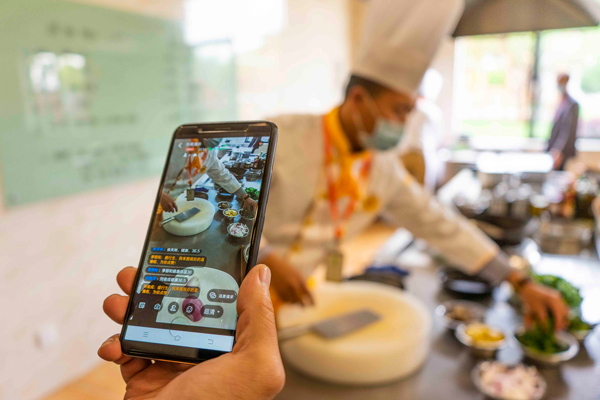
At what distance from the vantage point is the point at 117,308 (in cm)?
40

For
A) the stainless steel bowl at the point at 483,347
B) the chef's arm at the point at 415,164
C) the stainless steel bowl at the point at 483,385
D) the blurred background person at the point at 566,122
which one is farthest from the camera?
the blurred background person at the point at 566,122

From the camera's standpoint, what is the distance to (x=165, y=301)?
386 millimetres

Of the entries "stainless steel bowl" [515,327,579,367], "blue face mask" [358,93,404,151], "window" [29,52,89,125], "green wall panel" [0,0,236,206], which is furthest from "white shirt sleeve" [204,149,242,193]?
"window" [29,52,89,125]

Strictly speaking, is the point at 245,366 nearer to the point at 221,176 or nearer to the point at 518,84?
the point at 221,176

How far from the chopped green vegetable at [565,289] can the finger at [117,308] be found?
3.12ft

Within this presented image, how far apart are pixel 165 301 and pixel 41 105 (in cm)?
165

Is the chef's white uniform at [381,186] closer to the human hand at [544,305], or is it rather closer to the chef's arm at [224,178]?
the human hand at [544,305]

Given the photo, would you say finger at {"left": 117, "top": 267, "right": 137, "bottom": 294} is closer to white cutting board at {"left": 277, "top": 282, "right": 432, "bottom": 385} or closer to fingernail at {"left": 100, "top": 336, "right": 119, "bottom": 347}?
fingernail at {"left": 100, "top": 336, "right": 119, "bottom": 347}

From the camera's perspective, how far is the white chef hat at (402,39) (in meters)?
0.81

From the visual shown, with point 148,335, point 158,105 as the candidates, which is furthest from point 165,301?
point 158,105

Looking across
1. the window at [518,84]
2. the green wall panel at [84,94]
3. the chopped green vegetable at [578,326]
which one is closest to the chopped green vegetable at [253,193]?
the chopped green vegetable at [578,326]

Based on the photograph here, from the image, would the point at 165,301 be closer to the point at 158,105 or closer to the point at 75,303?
the point at 75,303

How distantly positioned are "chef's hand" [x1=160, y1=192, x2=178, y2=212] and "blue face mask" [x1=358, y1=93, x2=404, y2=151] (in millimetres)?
883

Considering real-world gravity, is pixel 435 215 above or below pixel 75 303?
above
